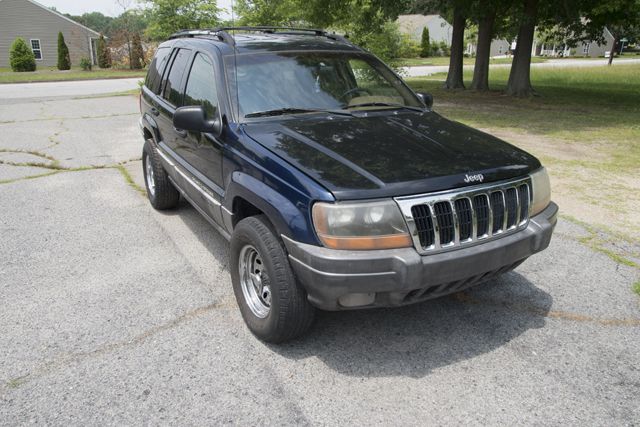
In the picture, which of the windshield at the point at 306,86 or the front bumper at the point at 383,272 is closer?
the front bumper at the point at 383,272

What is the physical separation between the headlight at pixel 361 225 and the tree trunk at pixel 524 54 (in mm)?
15061

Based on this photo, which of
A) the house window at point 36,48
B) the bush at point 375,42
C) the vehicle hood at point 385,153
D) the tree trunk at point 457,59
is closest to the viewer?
the vehicle hood at point 385,153

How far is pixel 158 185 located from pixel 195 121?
221 centimetres

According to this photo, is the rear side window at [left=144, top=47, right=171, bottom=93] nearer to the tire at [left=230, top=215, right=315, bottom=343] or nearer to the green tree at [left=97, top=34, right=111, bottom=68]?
the tire at [left=230, top=215, right=315, bottom=343]

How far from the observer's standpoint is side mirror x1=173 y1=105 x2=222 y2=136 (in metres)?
3.58

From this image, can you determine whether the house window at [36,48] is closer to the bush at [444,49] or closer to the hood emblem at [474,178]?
the bush at [444,49]

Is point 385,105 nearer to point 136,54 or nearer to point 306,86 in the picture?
point 306,86

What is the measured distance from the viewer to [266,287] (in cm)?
328

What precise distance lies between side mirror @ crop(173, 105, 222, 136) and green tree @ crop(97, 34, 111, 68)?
36542mm

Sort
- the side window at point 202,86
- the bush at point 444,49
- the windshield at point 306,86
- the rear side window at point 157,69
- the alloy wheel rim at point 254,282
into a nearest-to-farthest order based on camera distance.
→ the alloy wheel rim at point 254,282
the windshield at point 306,86
the side window at point 202,86
the rear side window at point 157,69
the bush at point 444,49

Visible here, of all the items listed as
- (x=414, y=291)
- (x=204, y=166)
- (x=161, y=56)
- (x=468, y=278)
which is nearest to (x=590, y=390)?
(x=468, y=278)

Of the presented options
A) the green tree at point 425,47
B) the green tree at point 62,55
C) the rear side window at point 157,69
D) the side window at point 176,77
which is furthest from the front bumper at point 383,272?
the green tree at point 425,47

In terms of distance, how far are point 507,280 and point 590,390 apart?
1.37 m

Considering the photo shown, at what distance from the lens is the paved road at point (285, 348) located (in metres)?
2.70
